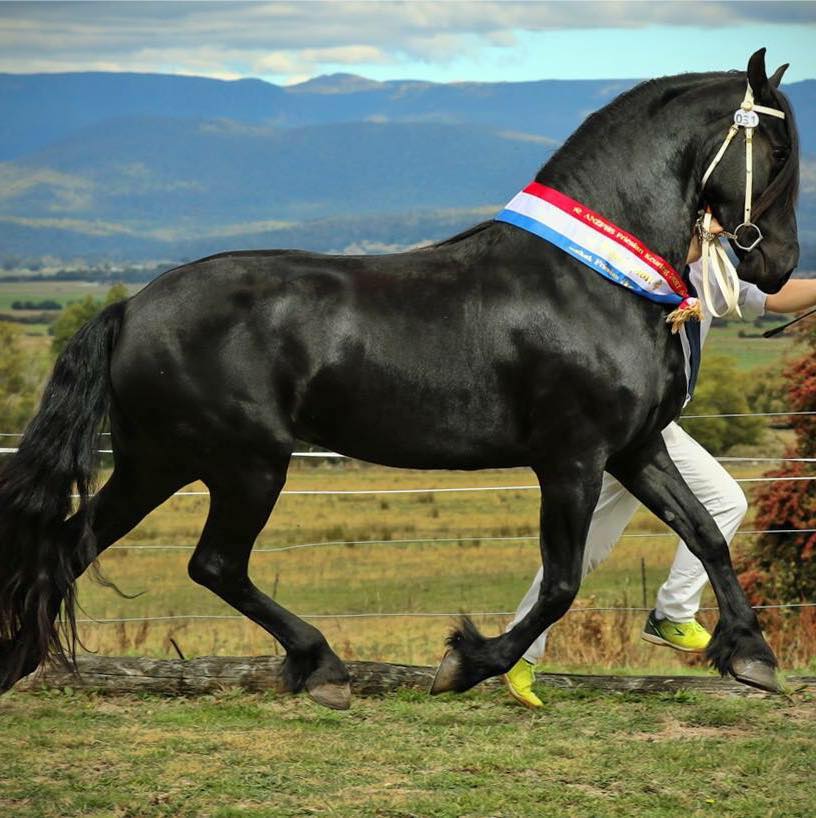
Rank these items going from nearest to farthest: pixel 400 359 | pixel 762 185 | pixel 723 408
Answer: pixel 400 359 < pixel 762 185 < pixel 723 408

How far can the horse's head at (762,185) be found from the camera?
14.6ft

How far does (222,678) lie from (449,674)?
4.23ft

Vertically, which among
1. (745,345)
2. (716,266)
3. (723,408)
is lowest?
(745,345)

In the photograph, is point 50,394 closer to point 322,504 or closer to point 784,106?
point 784,106

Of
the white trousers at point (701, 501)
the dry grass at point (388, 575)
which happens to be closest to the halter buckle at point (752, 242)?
the white trousers at point (701, 501)

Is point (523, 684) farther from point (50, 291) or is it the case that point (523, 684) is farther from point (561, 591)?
point (50, 291)

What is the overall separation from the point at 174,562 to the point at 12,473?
2504 centimetres

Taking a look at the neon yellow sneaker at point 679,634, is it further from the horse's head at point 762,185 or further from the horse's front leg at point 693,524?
the horse's head at point 762,185

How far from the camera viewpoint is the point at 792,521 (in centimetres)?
1155

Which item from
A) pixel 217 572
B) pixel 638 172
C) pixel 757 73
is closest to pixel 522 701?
pixel 217 572

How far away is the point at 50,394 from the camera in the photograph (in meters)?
4.63

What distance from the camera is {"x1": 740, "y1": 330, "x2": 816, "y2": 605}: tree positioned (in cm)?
1137

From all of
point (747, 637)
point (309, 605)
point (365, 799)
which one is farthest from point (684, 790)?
point (309, 605)

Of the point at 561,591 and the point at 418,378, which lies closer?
the point at 418,378
